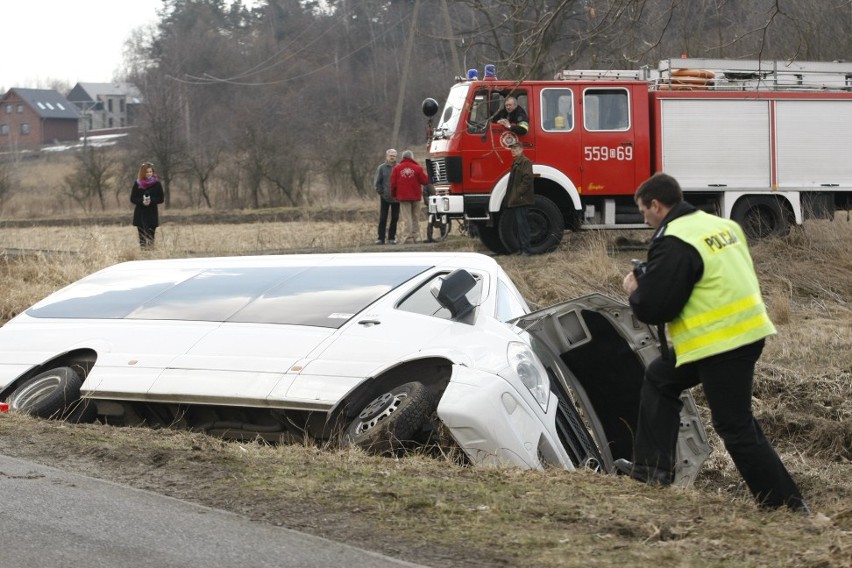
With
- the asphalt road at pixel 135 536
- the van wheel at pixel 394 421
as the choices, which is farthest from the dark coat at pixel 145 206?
the asphalt road at pixel 135 536

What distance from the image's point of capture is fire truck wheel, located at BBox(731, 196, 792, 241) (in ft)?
62.3

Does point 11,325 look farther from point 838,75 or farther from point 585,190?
point 838,75

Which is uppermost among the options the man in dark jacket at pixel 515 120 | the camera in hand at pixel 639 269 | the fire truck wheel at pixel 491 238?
the man in dark jacket at pixel 515 120

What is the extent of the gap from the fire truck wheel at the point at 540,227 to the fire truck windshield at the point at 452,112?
5.19 feet

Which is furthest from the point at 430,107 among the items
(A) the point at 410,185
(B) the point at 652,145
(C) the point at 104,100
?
(C) the point at 104,100

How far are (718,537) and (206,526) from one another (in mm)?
1975

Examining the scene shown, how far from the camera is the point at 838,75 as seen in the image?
19562mm

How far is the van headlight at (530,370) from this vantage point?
639 centimetres

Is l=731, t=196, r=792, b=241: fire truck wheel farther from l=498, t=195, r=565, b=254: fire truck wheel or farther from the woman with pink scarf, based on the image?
the woman with pink scarf

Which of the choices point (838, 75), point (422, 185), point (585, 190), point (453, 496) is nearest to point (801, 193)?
point (838, 75)

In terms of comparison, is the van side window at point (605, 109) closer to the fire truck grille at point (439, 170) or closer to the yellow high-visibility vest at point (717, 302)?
the fire truck grille at point (439, 170)

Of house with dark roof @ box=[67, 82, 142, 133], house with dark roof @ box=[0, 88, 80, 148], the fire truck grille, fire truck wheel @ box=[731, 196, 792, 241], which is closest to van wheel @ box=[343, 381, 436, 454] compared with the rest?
the fire truck grille

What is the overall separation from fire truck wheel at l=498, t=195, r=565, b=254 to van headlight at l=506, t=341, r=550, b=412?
11.5 meters

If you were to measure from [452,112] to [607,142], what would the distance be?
2.46m
